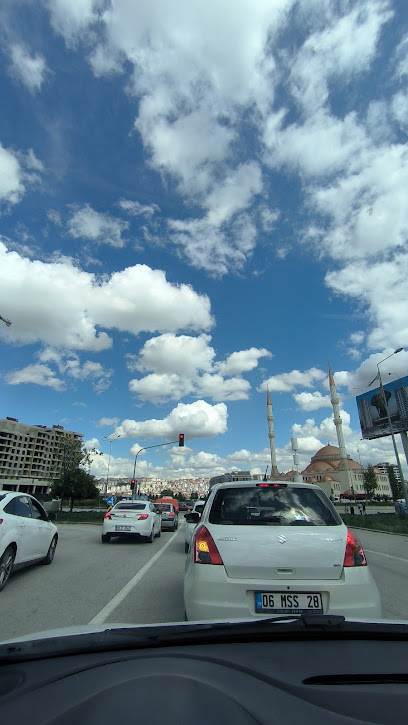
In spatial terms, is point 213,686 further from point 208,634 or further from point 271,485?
point 271,485

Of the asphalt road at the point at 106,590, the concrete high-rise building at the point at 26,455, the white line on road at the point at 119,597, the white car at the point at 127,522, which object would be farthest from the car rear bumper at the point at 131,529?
the concrete high-rise building at the point at 26,455

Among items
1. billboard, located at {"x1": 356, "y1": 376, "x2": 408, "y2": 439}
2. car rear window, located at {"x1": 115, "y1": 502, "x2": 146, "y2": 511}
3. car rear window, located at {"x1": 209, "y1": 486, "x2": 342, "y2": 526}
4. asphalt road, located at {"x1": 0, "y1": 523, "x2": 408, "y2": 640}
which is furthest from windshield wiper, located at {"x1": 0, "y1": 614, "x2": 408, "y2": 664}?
billboard, located at {"x1": 356, "y1": 376, "x2": 408, "y2": 439}

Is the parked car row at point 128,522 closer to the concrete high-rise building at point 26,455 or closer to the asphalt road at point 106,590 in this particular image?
the asphalt road at point 106,590

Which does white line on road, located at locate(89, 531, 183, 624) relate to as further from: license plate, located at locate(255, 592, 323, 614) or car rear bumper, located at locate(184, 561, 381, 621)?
license plate, located at locate(255, 592, 323, 614)

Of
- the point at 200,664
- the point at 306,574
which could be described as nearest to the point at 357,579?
the point at 306,574

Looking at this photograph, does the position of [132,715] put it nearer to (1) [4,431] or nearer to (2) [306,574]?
(2) [306,574]

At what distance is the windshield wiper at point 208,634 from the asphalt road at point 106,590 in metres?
2.87

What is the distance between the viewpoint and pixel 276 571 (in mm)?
3488

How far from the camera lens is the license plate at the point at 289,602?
11.1 ft

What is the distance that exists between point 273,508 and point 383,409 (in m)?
52.3

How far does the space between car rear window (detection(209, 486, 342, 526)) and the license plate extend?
1.98ft

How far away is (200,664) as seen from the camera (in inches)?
73.7

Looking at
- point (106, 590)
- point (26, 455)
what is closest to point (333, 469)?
point (26, 455)

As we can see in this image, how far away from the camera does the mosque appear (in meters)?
82.8
